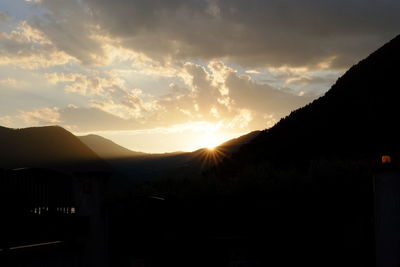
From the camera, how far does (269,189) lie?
1719cm

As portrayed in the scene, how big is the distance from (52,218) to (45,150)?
129 m

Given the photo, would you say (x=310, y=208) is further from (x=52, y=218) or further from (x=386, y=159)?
(x=52, y=218)

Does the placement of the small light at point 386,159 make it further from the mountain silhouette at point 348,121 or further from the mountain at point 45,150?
the mountain at point 45,150

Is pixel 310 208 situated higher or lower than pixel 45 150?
lower

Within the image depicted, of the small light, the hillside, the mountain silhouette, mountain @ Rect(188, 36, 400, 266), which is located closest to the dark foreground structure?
the hillside

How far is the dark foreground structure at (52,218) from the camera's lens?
1020 cm

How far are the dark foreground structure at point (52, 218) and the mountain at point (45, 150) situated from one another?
11058 centimetres

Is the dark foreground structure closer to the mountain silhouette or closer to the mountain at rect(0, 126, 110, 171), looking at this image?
the mountain silhouette

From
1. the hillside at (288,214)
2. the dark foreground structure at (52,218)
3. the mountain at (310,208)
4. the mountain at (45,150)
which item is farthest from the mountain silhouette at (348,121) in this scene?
the mountain at (45,150)

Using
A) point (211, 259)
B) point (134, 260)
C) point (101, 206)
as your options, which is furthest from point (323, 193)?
point (101, 206)

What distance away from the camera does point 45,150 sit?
13512 cm

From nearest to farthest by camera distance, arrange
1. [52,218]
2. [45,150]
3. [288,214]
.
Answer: [52,218]
[288,214]
[45,150]

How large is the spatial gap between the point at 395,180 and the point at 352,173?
7856 millimetres

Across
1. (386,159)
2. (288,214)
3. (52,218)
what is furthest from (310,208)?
(52,218)
